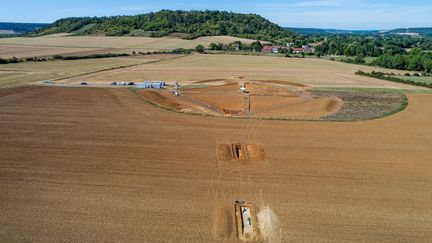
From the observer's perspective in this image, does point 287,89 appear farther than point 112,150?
Yes

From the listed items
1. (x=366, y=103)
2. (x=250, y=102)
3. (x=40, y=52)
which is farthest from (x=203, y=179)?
(x=40, y=52)

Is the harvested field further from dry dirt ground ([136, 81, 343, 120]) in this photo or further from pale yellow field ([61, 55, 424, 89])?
dry dirt ground ([136, 81, 343, 120])

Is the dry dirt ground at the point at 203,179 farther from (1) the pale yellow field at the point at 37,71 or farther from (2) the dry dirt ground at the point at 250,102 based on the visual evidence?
(1) the pale yellow field at the point at 37,71

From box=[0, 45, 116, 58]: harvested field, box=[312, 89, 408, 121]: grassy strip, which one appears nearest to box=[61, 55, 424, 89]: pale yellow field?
box=[312, 89, 408, 121]: grassy strip

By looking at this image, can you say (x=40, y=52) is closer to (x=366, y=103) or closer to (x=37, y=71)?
(x=37, y=71)

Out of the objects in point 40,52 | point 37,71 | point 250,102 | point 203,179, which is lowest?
point 203,179

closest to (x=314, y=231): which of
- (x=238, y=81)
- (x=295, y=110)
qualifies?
(x=295, y=110)

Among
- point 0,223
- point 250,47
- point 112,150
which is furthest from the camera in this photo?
point 250,47

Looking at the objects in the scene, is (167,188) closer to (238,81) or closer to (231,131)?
(231,131)

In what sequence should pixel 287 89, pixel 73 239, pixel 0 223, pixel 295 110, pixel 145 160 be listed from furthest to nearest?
pixel 287 89 < pixel 295 110 < pixel 145 160 < pixel 0 223 < pixel 73 239

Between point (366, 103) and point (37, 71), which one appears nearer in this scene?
point (366, 103)
